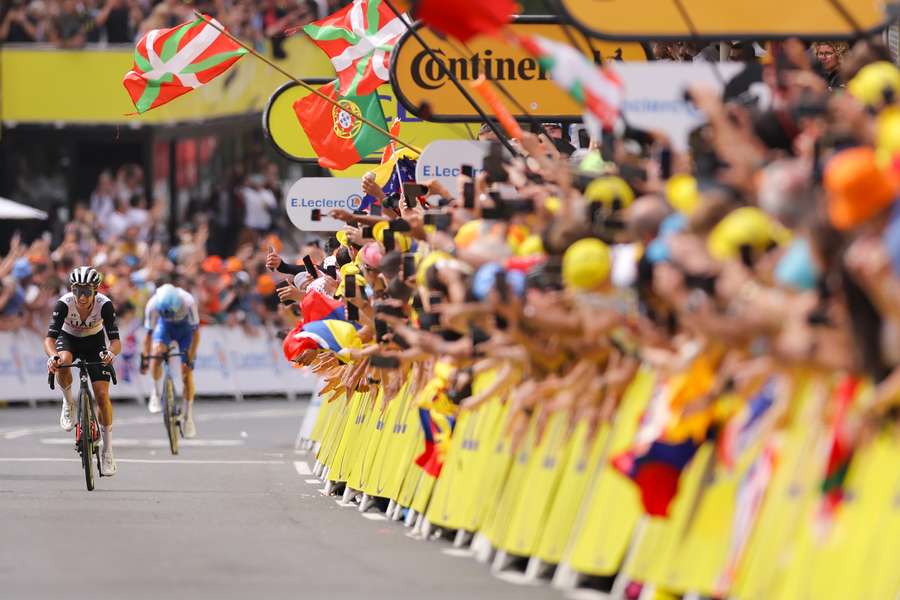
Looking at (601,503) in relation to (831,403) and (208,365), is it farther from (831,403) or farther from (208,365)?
(208,365)

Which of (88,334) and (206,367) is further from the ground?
Answer: (88,334)

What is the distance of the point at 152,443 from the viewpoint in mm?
27422

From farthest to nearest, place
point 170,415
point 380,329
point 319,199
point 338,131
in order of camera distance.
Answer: point 170,415 < point 319,199 < point 338,131 < point 380,329

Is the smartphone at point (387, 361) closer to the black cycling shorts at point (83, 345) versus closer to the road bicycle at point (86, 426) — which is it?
the road bicycle at point (86, 426)

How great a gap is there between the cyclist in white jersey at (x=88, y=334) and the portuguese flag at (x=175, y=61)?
2.41m

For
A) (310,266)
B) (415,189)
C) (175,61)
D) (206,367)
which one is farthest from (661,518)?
(206,367)

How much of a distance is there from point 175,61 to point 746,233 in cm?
1316

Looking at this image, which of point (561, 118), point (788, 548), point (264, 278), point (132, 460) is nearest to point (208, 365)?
point (264, 278)

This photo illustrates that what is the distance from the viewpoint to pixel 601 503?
11.9m

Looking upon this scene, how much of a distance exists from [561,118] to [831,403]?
949 cm

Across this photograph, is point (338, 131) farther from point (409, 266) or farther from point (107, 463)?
point (409, 266)

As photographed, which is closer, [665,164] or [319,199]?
[665,164]

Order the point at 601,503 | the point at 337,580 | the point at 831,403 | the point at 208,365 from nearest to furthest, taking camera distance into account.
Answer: the point at 831,403 → the point at 601,503 → the point at 337,580 → the point at 208,365

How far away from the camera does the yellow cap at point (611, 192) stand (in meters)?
12.2
